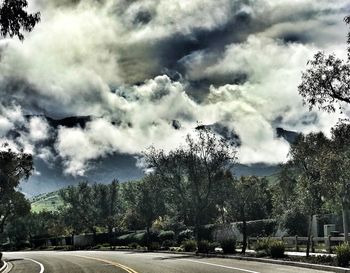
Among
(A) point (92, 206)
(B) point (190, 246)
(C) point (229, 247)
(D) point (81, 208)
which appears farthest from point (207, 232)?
(D) point (81, 208)

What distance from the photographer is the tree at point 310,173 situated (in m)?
33.1

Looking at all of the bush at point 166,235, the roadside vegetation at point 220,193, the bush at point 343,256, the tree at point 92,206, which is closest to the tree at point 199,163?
the roadside vegetation at point 220,193

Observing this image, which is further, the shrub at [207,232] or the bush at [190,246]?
the shrub at [207,232]

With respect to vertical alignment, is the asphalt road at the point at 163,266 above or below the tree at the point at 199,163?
below

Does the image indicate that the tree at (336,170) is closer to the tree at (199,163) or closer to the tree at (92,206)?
the tree at (199,163)

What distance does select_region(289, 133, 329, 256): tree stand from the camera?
109ft

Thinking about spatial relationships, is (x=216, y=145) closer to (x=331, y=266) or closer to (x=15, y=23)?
(x=331, y=266)

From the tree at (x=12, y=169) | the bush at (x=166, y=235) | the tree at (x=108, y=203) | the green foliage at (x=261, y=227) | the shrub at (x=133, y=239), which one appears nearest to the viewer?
the tree at (x=12, y=169)

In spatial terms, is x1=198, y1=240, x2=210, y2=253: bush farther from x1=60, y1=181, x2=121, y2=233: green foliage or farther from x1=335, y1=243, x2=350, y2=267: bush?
x1=60, y1=181, x2=121, y2=233: green foliage

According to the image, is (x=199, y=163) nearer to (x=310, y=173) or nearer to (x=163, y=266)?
(x=310, y=173)

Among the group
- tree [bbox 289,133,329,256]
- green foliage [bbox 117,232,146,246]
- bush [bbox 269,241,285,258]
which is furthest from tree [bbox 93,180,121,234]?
bush [bbox 269,241,285,258]

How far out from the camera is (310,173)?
170ft

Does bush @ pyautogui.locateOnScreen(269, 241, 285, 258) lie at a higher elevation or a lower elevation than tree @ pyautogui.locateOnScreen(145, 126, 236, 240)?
lower

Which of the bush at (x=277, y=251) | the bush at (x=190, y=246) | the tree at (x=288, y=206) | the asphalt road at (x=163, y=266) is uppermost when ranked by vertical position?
the tree at (x=288, y=206)
